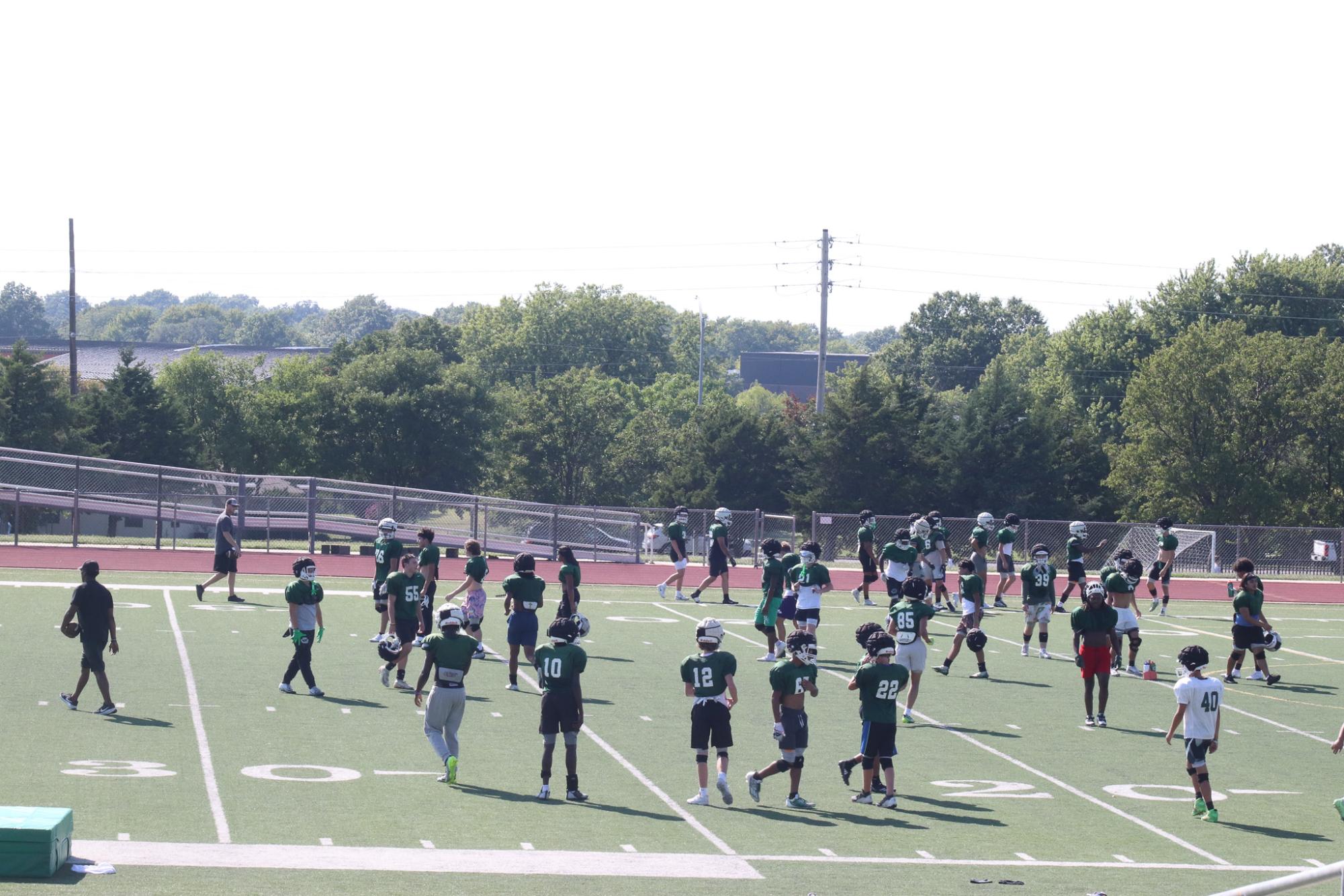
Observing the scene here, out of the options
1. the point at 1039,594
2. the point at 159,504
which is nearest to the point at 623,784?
the point at 1039,594

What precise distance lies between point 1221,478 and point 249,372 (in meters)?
Answer: 44.1

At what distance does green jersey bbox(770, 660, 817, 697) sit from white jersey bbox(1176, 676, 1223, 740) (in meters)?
3.37

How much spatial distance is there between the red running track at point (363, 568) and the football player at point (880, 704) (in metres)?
19.3

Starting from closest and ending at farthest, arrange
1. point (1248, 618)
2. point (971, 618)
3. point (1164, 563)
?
point (971, 618), point (1248, 618), point (1164, 563)

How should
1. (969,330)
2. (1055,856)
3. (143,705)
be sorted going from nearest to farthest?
1. (1055,856)
2. (143,705)
3. (969,330)

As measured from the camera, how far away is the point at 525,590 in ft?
62.0

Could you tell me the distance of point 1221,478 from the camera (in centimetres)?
5538

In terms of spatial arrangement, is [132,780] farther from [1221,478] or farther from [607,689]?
[1221,478]

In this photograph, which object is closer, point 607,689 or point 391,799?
point 391,799

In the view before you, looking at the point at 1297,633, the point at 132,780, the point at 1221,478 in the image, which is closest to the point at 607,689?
the point at 132,780

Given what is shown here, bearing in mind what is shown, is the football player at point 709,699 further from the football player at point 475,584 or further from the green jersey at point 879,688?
the football player at point 475,584

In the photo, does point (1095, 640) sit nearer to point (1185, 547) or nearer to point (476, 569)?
point (476, 569)

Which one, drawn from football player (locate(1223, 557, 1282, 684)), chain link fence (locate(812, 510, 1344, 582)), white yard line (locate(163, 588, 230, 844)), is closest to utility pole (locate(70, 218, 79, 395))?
chain link fence (locate(812, 510, 1344, 582))

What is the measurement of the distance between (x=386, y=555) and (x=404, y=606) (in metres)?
2.97
